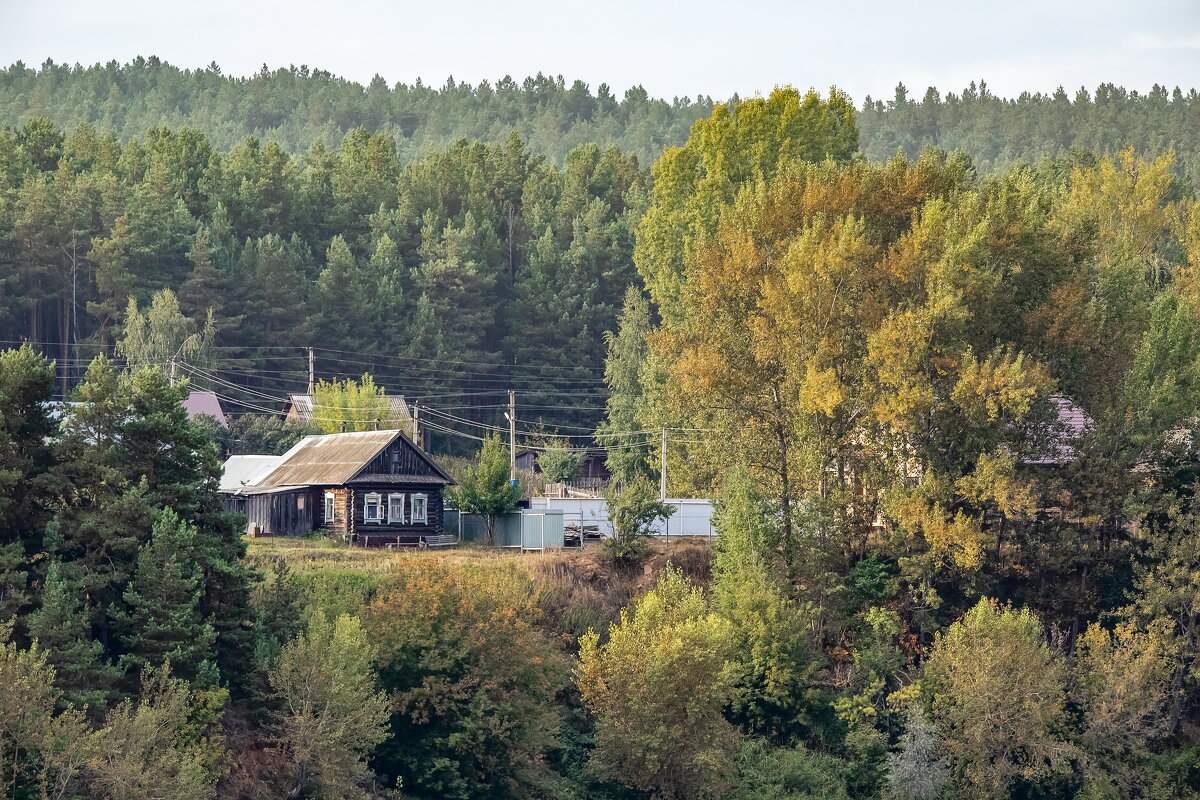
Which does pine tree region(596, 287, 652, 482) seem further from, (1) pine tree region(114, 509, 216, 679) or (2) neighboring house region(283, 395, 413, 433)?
(1) pine tree region(114, 509, 216, 679)

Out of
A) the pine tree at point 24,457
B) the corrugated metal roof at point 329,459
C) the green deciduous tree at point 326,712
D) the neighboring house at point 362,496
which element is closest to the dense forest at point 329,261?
the corrugated metal roof at point 329,459

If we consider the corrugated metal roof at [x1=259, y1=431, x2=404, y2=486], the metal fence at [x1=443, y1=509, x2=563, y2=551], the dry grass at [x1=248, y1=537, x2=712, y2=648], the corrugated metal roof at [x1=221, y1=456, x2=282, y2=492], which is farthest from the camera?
the corrugated metal roof at [x1=221, y1=456, x2=282, y2=492]

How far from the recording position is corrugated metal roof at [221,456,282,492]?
59812 millimetres

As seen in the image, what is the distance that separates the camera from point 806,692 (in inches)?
1818

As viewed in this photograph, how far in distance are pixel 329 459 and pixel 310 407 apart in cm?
2462

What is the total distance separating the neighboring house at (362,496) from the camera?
54.3 m

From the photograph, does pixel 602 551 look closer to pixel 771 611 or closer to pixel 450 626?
pixel 771 611

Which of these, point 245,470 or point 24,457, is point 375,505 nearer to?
point 245,470

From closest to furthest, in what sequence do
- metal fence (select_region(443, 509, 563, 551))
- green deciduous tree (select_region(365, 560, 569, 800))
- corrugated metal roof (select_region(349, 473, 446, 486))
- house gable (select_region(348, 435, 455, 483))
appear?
A: green deciduous tree (select_region(365, 560, 569, 800)), metal fence (select_region(443, 509, 563, 551)), corrugated metal roof (select_region(349, 473, 446, 486)), house gable (select_region(348, 435, 455, 483))

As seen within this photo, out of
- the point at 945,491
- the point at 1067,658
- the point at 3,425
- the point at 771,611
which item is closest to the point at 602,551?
the point at 771,611

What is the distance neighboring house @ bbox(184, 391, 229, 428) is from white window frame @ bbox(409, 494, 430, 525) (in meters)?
24.1

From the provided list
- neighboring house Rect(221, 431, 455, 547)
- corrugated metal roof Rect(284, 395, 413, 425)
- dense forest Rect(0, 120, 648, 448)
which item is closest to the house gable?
neighboring house Rect(221, 431, 455, 547)

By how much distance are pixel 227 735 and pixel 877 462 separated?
21503 mm

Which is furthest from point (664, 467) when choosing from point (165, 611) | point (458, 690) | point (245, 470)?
point (165, 611)
